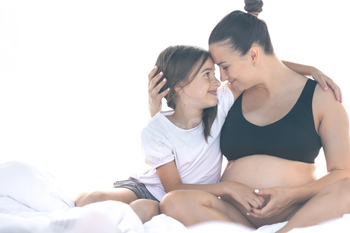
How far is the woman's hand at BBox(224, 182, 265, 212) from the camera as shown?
1.25 metres

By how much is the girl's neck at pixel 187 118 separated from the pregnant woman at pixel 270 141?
15 centimetres

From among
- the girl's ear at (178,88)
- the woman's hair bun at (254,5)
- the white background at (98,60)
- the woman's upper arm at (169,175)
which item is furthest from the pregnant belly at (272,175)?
the white background at (98,60)

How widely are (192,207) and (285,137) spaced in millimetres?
486

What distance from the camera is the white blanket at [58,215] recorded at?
0.91 meters

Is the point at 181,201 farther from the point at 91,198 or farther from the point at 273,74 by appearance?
the point at 273,74

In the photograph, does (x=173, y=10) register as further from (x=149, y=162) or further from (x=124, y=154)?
(x=149, y=162)

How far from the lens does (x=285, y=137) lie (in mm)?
1385

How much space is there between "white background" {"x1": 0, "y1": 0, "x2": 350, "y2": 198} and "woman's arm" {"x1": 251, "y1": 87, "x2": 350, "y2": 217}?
1.20 m

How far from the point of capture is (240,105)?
160 cm

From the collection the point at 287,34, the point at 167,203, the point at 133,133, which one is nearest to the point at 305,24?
the point at 287,34

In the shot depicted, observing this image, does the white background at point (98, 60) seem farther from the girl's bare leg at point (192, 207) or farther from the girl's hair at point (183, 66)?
the girl's bare leg at point (192, 207)

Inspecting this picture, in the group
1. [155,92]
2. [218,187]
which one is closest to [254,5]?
[155,92]

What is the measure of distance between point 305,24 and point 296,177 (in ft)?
5.04

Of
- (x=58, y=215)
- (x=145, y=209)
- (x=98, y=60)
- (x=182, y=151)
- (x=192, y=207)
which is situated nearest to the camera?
(x=58, y=215)
